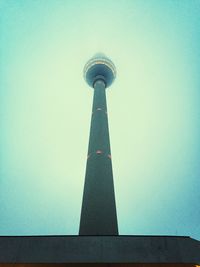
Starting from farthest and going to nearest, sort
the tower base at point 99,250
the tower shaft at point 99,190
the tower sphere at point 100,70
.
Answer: the tower sphere at point 100,70
the tower shaft at point 99,190
the tower base at point 99,250

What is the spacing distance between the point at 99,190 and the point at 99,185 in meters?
0.74

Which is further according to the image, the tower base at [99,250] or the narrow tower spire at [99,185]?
the narrow tower spire at [99,185]

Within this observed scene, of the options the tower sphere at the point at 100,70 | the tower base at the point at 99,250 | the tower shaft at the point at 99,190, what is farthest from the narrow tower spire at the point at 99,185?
the tower sphere at the point at 100,70

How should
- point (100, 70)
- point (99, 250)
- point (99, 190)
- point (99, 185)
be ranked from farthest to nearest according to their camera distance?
point (100, 70)
point (99, 185)
point (99, 190)
point (99, 250)

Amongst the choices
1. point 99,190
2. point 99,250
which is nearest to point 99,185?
point 99,190

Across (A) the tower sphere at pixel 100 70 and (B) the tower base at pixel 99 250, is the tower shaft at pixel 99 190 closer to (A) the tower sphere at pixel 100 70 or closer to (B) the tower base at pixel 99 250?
(B) the tower base at pixel 99 250

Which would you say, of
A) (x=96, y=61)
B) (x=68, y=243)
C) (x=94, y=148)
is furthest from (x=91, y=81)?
(x=68, y=243)

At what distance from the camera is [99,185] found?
25875mm

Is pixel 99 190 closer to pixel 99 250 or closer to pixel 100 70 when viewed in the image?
pixel 99 250

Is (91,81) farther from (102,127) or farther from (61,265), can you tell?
(61,265)

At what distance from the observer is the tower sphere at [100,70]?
5356 centimetres

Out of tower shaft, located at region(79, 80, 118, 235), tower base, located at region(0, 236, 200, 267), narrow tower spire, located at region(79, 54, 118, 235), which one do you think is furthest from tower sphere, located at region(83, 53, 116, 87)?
tower base, located at region(0, 236, 200, 267)

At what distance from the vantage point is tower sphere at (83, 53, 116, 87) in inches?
2109

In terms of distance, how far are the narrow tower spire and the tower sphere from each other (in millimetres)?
9913
